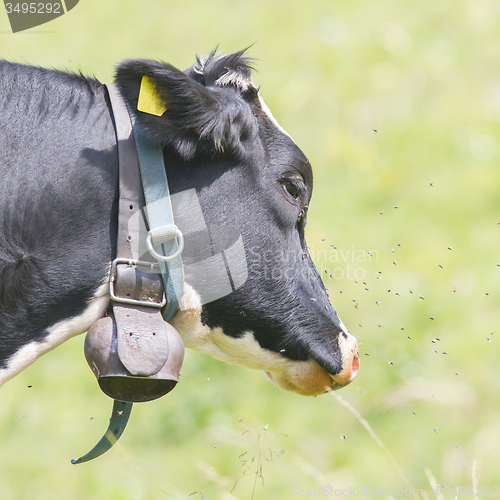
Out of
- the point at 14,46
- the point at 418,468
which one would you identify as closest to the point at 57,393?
the point at 418,468

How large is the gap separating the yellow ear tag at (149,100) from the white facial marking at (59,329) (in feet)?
2.16

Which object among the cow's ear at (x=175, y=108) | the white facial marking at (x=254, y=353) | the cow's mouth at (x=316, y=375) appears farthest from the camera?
Result: the cow's mouth at (x=316, y=375)

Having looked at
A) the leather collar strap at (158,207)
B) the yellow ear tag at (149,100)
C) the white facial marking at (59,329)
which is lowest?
the white facial marking at (59,329)

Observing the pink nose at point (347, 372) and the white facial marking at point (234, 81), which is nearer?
the white facial marking at point (234, 81)

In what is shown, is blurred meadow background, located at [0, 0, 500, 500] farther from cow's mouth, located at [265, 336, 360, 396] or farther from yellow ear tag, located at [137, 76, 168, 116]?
yellow ear tag, located at [137, 76, 168, 116]

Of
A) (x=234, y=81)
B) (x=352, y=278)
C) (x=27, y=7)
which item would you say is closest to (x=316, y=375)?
(x=234, y=81)

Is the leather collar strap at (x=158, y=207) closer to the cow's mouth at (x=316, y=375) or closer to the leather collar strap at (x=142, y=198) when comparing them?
the leather collar strap at (x=142, y=198)

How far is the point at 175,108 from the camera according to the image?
7.72 feet

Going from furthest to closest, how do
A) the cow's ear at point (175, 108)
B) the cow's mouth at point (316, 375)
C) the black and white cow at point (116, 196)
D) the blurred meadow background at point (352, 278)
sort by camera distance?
the blurred meadow background at point (352, 278), the cow's mouth at point (316, 375), the black and white cow at point (116, 196), the cow's ear at point (175, 108)

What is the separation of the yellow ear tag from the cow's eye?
64 cm

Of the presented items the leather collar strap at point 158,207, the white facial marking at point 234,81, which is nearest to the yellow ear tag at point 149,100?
the leather collar strap at point 158,207

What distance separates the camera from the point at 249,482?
15.8 feet

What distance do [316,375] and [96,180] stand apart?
1.29m

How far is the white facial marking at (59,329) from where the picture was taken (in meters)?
2.46
